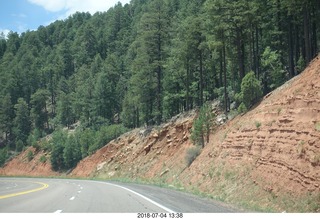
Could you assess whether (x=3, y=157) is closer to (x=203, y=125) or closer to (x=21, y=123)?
(x=21, y=123)

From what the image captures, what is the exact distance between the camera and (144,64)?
53094 millimetres

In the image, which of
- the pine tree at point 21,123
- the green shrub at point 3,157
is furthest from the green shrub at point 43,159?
the pine tree at point 21,123

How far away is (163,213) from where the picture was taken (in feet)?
39.5

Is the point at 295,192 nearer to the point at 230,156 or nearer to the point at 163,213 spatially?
the point at 163,213

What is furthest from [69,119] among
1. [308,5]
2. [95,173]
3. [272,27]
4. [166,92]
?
[308,5]

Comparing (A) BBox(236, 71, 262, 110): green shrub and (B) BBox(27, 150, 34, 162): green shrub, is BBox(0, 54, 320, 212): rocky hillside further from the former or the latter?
(B) BBox(27, 150, 34, 162): green shrub

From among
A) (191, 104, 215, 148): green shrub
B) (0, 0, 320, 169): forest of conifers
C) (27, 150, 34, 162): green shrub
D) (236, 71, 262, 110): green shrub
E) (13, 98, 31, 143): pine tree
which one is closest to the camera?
(236, 71, 262, 110): green shrub

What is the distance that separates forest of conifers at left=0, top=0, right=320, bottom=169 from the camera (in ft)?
130

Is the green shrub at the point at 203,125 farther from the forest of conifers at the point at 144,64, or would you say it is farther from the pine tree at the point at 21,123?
the pine tree at the point at 21,123

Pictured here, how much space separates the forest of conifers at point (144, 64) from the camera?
39.7 meters

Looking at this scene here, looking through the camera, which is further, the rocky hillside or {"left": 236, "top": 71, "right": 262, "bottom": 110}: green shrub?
{"left": 236, "top": 71, "right": 262, "bottom": 110}: green shrub

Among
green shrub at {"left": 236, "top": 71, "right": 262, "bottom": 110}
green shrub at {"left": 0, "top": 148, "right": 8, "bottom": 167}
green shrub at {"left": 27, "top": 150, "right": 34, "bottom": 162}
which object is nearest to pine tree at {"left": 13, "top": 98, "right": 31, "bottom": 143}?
green shrub at {"left": 0, "top": 148, "right": 8, "bottom": 167}

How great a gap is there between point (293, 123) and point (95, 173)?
149ft

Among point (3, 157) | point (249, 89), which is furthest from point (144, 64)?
point (3, 157)
